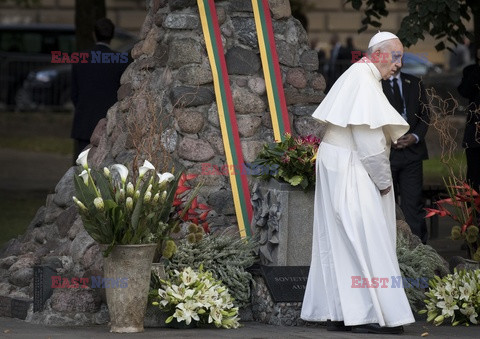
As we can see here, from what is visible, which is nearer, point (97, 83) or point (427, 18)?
point (97, 83)

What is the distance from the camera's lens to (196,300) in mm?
10008

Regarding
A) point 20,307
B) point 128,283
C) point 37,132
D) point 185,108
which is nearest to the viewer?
point 128,283

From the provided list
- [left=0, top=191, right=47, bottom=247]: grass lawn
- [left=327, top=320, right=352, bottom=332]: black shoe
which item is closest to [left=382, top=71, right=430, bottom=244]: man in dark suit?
[left=327, top=320, right=352, bottom=332]: black shoe

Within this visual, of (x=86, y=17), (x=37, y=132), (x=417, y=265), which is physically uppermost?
(x=86, y=17)

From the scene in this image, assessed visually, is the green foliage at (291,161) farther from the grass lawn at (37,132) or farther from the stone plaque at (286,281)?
the grass lawn at (37,132)

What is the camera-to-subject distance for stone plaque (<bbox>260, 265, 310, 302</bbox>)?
10.5 meters

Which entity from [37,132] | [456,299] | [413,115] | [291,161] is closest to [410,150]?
[413,115]

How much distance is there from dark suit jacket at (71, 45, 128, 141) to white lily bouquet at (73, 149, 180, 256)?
14.4ft

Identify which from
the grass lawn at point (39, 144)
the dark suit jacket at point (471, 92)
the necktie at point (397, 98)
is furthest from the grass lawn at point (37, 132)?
the necktie at point (397, 98)

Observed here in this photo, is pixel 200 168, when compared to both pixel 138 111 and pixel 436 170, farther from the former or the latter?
pixel 436 170

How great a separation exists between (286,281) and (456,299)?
50.7 inches

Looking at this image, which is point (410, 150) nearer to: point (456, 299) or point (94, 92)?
point (456, 299)

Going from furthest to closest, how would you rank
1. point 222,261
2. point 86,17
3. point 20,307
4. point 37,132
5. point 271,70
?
point 37,132
point 86,17
point 271,70
point 20,307
point 222,261

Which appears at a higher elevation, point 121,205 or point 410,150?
point 410,150
